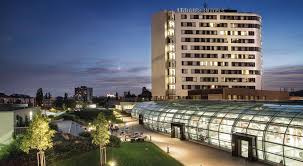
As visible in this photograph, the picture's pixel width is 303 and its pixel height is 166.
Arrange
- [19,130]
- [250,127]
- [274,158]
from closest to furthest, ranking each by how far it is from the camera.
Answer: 1. [274,158]
2. [250,127]
3. [19,130]

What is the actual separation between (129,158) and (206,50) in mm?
102995

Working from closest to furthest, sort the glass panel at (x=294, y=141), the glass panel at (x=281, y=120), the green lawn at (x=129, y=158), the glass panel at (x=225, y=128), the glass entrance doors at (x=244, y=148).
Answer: the glass panel at (x=294, y=141)
the glass panel at (x=281, y=120)
the green lawn at (x=129, y=158)
the glass entrance doors at (x=244, y=148)
the glass panel at (x=225, y=128)

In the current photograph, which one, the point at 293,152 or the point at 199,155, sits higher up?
the point at 293,152

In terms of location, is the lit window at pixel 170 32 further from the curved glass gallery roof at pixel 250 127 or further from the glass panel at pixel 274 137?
the glass panel at pixel 274 137

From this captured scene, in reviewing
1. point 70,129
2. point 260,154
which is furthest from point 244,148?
point 70,129

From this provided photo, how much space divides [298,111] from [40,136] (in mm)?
33027

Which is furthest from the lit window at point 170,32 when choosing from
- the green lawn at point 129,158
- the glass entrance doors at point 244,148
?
the glass entrance doors at point 244,148

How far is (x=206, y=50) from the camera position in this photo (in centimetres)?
14625

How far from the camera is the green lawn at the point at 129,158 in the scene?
4744cm

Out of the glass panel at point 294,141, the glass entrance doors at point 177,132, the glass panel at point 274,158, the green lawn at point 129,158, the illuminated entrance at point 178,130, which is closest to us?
the glass panel at point 294,141

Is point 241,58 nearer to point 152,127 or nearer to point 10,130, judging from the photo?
point 152,127

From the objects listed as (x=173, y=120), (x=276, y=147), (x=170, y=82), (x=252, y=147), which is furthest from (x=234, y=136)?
(x=170, y=82)

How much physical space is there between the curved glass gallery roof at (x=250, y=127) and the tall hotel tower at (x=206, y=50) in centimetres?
6793

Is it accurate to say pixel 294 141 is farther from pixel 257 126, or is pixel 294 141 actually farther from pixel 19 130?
pixel 19 130
